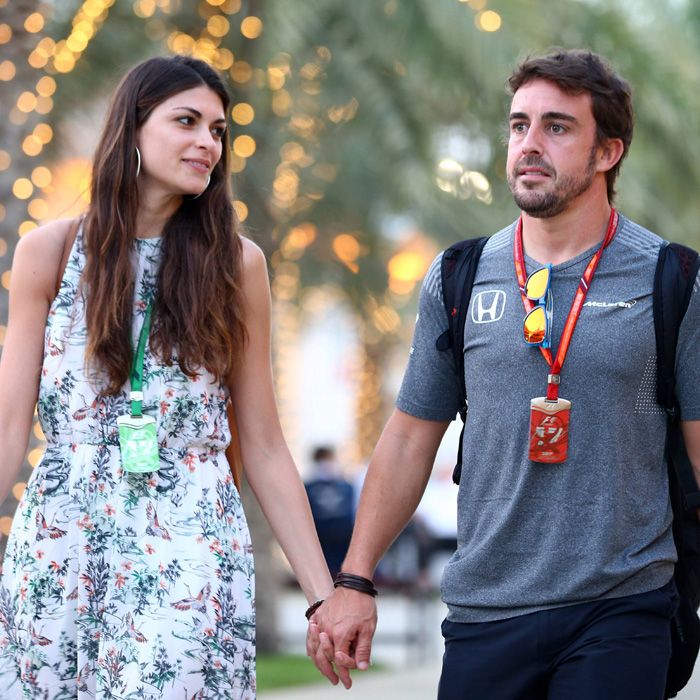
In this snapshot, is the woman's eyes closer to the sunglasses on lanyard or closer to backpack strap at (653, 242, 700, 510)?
the sunglasses on lanyard

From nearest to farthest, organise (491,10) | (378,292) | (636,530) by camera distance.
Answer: (636,530)
(491,10)
(378,292)

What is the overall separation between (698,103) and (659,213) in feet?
5.10

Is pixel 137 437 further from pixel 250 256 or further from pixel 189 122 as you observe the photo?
pixel 189 122

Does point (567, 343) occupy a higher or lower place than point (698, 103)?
lower

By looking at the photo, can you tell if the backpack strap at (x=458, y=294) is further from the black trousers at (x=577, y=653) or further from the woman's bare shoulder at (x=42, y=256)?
the woman's bare shoulder at (x=42, y=256)

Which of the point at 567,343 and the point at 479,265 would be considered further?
the point at 479,265

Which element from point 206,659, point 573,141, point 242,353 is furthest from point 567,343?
point 206,659

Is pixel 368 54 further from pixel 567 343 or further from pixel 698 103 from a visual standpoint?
pixel 567 343

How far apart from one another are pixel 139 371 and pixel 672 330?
1.32 meters

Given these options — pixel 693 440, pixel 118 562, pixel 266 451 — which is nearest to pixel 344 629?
pixel 266 451

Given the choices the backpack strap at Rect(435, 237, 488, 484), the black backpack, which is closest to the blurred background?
the backpack strap at Rect(435, 237, 488, 484)

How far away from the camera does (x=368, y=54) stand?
11.9m

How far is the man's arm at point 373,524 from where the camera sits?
4.16 meters

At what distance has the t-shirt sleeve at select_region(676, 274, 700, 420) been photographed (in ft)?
12.3
